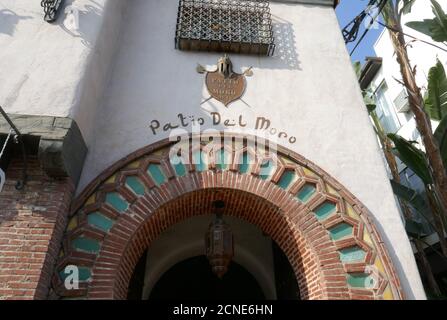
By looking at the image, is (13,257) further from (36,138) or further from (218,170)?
(218,170)

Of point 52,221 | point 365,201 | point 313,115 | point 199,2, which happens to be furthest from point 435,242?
point 52,221

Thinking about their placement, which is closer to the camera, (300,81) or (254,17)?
(300,81)

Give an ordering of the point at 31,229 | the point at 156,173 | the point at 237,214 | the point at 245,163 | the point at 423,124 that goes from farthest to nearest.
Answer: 1. the point at 423,124
2. the point at 237,214
3. the point at 245,163
4. the point at 156,173
5. the point at 31,229

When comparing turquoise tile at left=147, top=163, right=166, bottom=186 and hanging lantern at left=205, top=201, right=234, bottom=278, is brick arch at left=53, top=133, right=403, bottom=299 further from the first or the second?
hanging lantern at left=205, top=201, right=234, bottom=278

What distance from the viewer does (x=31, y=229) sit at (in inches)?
149

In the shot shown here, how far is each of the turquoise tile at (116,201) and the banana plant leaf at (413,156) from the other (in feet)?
15.8

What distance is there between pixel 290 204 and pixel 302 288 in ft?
3.69

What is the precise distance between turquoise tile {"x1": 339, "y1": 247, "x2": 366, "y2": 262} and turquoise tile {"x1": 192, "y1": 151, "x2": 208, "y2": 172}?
2088 millimetres

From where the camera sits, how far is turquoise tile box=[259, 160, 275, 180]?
15.8ft

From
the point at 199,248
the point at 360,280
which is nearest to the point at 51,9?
the point at 199,248

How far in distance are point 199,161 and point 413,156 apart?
161 inches

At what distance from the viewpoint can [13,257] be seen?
11.9ft

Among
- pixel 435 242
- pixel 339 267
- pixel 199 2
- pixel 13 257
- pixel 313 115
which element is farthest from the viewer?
pixel 435 242

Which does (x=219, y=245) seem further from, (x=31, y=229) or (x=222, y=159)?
(x=31, y=229)
